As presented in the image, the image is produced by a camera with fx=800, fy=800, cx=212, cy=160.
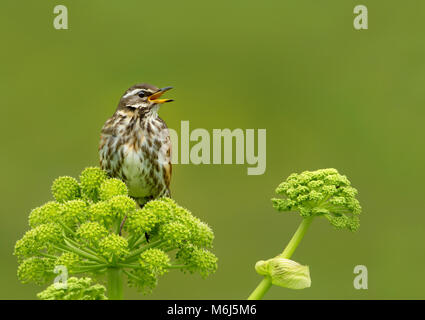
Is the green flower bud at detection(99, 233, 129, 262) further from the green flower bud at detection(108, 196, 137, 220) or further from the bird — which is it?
the bird

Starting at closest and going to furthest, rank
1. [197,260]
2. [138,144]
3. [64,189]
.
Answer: [197,260], [64,189], [138,144]

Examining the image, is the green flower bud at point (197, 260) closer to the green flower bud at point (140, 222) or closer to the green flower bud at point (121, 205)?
the green flower bud at point (140, 222)

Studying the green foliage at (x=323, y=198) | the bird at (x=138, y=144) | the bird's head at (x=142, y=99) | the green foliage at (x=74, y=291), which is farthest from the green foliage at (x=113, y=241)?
the bird's head at (x=142, y=99)

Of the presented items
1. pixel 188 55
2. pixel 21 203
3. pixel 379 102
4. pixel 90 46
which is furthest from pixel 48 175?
pixel 379 102

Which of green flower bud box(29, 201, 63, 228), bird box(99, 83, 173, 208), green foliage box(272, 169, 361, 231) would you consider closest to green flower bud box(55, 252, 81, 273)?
green flower bud box(29, 201, 63, 228)

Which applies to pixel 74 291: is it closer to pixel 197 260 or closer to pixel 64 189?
pixel 197 260

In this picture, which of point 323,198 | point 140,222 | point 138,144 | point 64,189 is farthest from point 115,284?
point 138,144

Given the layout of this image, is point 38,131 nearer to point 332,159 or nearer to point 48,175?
point 48,175
